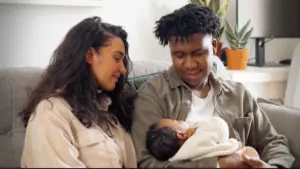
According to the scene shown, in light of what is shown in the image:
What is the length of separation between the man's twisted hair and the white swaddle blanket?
35 centimetres

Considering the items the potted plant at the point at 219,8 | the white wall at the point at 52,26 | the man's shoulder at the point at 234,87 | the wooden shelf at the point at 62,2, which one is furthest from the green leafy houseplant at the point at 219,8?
the man's shoulder at the point at 234,87

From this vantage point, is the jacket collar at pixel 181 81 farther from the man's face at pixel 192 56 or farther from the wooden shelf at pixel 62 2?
the wooden shelf at pixel 62 2

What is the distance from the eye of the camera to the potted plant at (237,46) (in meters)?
2.77

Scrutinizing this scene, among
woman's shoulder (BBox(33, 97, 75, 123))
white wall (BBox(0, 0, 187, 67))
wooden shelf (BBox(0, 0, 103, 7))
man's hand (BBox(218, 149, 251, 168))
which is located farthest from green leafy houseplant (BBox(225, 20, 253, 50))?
woman's shoulder (BBox(33, 97, 75, 123))

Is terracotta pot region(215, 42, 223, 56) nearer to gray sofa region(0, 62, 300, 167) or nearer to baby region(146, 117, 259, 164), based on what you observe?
gray sofa region(0, 62, 300, 167)

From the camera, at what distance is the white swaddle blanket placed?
1.47 metres

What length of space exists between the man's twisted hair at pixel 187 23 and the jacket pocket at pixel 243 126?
360mm

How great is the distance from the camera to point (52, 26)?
7.42 ft

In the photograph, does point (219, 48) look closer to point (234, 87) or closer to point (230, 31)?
point (230, 31)

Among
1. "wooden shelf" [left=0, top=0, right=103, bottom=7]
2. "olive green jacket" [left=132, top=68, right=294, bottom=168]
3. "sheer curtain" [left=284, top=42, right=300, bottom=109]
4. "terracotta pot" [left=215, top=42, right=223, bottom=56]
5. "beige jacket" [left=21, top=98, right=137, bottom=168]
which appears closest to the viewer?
"beige jacket" [left=21, top=98, right=137, bottom=168]

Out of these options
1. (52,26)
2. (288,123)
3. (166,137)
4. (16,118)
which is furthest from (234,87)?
(52,26)

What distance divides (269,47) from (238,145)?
1.75m

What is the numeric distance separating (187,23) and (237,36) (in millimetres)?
1195

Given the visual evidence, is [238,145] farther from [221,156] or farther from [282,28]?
[282,28]
